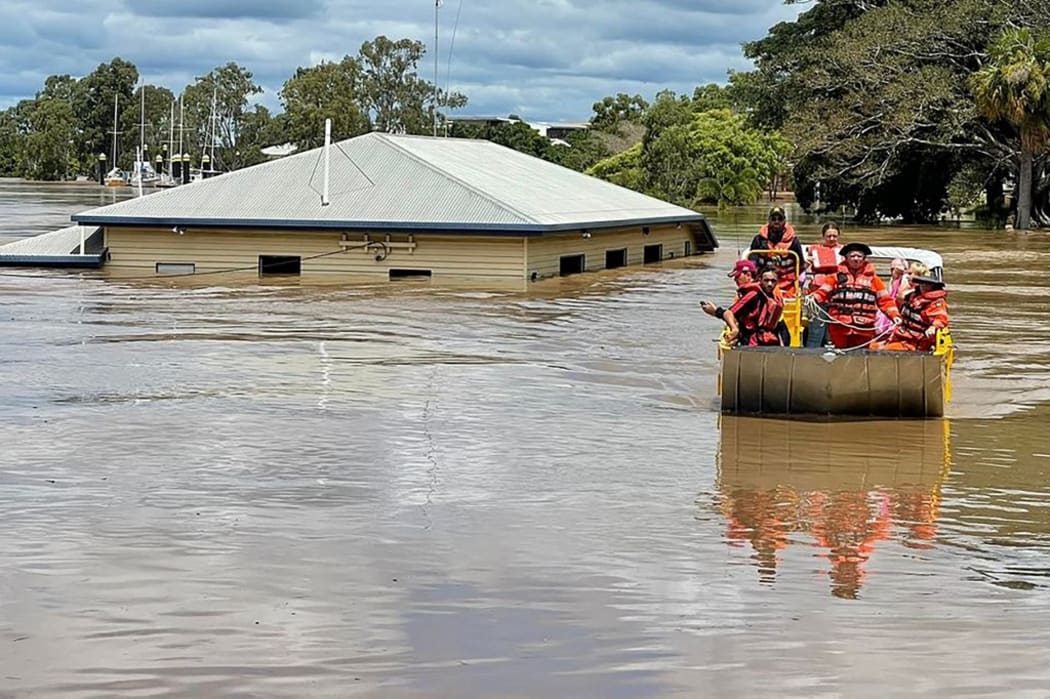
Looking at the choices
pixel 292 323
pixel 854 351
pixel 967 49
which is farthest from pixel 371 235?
pixel 967 49

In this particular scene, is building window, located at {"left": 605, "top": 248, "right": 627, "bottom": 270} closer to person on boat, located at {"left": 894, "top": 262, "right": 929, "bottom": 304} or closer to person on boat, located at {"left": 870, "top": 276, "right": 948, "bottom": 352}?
person on boat, located at {"left": 894, "top": 262, "right": 929, "bottom": 304}

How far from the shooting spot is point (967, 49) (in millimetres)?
54438

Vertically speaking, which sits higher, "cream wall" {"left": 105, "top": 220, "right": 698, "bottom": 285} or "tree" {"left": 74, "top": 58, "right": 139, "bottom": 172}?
Result: "tree" {"left": 74, "top": 58, "right": 139, "bottom": 172}

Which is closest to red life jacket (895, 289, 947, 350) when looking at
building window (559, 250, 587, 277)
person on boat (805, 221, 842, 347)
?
person on boat (805, 221, 842, 347)

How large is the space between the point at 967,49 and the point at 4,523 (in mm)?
50270

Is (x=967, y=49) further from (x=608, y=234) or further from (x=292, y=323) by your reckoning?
(x=292, y=323)

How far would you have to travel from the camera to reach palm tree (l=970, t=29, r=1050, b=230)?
48531mm

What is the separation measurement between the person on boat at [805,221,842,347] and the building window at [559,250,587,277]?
1654 centimetres

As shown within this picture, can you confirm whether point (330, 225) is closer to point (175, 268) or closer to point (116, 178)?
point (175, 268)

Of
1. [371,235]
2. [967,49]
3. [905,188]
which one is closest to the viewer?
[371,235]

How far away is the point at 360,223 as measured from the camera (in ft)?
99.2

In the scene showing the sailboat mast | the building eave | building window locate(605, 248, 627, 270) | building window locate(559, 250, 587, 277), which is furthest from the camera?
the sailboat mast

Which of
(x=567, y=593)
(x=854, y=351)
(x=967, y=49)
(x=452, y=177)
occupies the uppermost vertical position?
(x=967, y=49)

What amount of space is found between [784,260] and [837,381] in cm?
251
